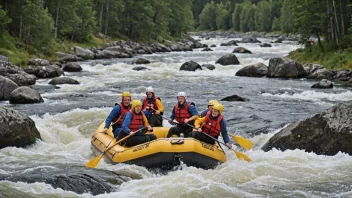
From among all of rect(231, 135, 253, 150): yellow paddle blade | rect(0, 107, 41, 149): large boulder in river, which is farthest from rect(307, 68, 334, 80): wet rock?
rect(0, 107, 41, 149): large boulder in river

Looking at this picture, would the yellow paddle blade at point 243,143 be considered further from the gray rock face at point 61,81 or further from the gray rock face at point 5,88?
the gray rock face at point 61,81

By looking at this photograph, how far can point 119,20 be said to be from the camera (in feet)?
182

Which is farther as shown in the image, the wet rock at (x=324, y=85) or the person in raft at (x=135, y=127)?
the wet rock at (x=324, y=85)

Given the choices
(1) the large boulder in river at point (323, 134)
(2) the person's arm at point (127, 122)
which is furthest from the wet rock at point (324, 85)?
(2) the person's arm at point (127, 122)

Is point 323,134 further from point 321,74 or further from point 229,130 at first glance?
point 321,74

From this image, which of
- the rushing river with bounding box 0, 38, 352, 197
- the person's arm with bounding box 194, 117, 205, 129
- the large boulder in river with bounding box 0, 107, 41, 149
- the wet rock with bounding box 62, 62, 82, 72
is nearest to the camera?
the rushing river with bounding box 0, 38, 352, 197

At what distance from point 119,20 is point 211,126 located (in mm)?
46966

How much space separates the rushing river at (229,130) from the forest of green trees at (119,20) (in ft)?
22.2

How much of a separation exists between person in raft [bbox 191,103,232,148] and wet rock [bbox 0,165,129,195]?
2.38 m

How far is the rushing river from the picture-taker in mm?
8078

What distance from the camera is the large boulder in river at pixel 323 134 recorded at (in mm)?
10188

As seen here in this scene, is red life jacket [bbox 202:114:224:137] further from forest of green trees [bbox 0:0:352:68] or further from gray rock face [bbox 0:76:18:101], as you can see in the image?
forest of green trees [bbox 0:0:352:68]

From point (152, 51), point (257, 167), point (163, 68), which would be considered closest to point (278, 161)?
point (257, 167)

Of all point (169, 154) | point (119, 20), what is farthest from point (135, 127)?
point (119, 20)
